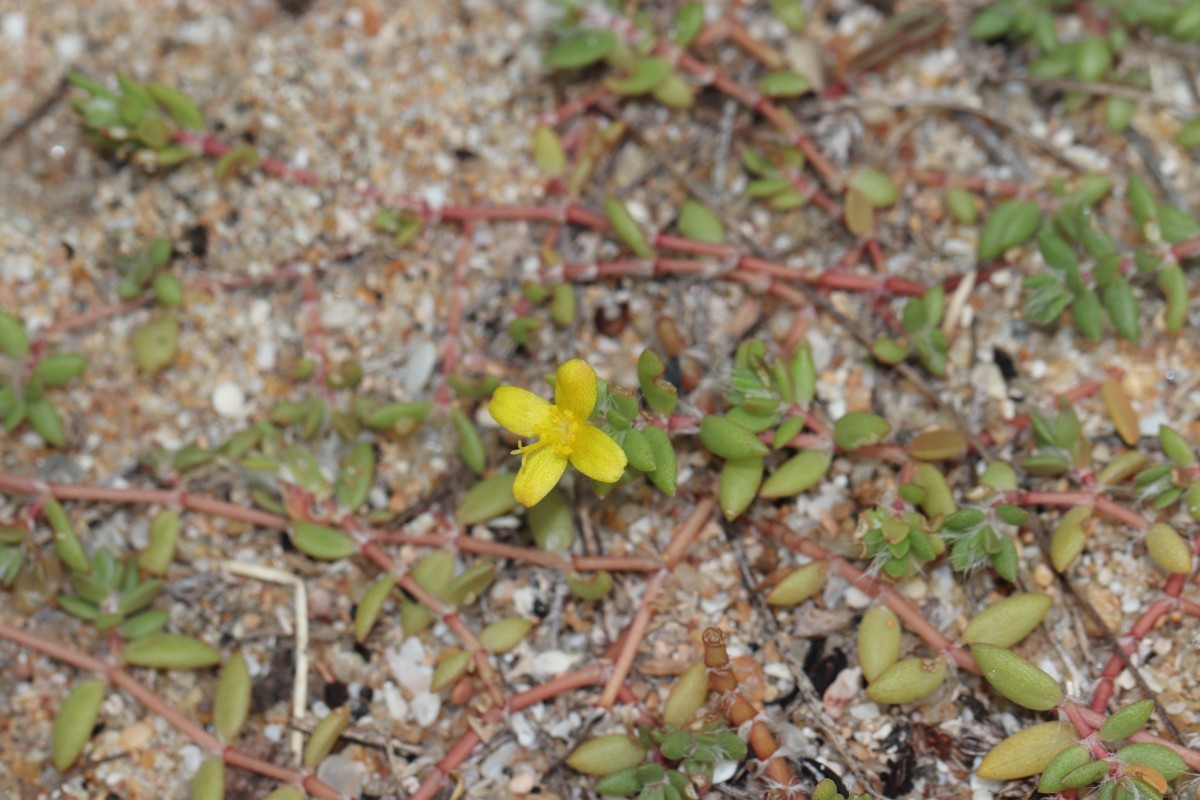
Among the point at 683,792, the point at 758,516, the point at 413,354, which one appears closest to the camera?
the point at 683,792

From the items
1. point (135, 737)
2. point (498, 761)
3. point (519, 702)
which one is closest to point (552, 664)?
point (519, 702)

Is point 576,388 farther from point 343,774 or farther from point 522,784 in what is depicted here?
point 343,774

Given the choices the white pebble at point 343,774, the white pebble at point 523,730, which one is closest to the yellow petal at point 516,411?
the white pebble at point 523,730

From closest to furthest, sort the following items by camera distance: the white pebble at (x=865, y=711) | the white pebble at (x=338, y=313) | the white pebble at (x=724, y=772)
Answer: the white pebble at (x=724, y=772), the white pebble at (x=865, y=711), the white pebble at (x=338, y=313)

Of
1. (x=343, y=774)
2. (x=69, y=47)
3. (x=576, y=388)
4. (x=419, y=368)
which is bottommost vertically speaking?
(x=343, y=774)

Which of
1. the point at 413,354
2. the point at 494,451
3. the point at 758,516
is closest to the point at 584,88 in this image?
the point at 413,354

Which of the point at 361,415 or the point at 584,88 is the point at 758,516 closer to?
the point at 361,415

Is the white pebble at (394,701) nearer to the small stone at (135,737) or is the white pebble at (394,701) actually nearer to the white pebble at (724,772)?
the small stone at (135,737)
